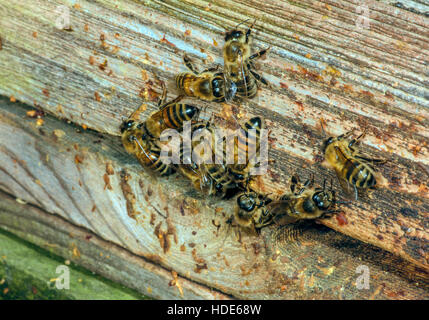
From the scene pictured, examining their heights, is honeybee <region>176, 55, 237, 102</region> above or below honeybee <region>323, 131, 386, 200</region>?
above

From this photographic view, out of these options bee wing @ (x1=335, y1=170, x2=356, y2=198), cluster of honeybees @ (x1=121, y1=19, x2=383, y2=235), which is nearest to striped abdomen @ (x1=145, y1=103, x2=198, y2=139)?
cluster of honeybees @ (x1=121, y1=19, x2=383, y2=235)

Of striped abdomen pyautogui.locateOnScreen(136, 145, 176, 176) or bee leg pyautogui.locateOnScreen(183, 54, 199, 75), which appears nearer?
bee leg pyautogui.locateOnScreen(183, 54, 199, 75)

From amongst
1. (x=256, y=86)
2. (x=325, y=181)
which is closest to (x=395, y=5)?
(x=256, y=86)

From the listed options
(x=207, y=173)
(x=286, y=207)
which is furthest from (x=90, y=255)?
(x=286, y=207)

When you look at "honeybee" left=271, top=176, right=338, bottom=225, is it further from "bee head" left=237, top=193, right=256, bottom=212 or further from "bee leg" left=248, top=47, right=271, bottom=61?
"bee leg" left=248, top=47, right=271, bottom=61

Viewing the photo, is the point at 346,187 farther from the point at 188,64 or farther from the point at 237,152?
the point at 188,64

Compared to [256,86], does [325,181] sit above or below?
below

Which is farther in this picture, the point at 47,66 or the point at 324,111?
the point at 47,66

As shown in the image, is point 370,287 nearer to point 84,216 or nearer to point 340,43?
point 340,43
